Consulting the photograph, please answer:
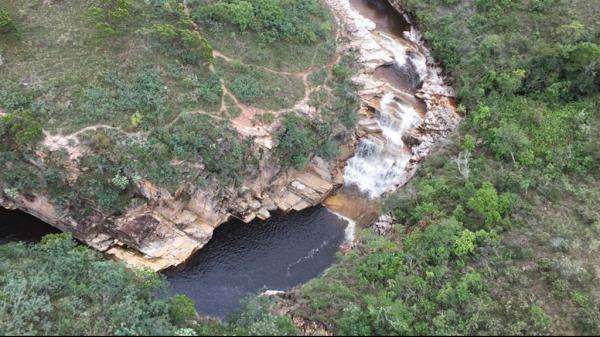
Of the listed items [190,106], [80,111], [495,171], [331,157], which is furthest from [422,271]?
[80,111]

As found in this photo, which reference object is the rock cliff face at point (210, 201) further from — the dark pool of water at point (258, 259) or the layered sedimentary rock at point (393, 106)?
the dark pool of water at point (258, 259)

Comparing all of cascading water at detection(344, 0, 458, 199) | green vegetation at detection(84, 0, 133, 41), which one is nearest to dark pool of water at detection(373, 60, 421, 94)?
cascading water at detection(344, 0, 458, 199)

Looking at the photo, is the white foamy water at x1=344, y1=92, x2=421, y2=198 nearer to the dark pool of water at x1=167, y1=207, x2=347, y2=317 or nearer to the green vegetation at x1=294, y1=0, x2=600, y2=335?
the green vegetation at x1=294, y1=0, x2=600, y2=335

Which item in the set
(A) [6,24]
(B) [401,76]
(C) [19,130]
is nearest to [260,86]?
(B) [401,76]

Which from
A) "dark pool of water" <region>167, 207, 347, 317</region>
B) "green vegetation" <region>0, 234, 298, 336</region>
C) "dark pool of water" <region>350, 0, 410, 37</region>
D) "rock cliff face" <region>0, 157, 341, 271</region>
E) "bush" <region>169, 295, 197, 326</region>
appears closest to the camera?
"green vegetation" <region>0, 234, 298, 336</region>

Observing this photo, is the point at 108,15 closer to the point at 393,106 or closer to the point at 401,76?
the point at 393,106

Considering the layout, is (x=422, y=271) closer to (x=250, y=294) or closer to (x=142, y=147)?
(x=250, y=294)
